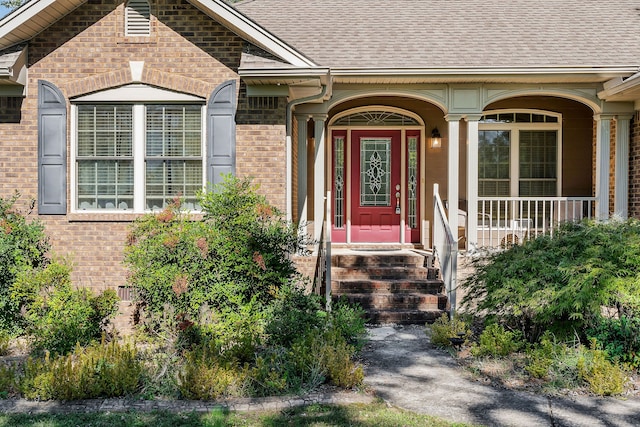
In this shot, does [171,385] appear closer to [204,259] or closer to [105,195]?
[204,259]

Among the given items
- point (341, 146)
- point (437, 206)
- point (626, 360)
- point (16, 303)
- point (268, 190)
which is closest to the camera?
point (626, 360)

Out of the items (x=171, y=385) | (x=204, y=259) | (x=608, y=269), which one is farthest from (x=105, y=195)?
(x=608, y=269)

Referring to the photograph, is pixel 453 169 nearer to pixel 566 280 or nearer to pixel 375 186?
pixel 375 186

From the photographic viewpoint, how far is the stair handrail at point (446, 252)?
7898 mm

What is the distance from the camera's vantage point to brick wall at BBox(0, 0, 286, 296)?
8.20 m

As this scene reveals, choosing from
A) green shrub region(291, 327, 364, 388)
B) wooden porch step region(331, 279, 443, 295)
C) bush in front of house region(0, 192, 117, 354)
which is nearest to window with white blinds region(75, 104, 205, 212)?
bush in front of house region(0, 192, 117, 354)

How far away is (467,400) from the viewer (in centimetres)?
477

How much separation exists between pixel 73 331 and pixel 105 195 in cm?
299

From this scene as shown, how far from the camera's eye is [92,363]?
15.8 feet

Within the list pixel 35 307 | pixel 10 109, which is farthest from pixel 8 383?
pixel 10 109

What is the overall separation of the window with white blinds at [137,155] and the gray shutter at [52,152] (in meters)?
0.22

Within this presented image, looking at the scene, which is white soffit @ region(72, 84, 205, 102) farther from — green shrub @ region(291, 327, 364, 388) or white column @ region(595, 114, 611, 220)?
white column @ region(595, 114, 611, 220)

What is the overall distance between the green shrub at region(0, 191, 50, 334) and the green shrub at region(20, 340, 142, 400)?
251cm

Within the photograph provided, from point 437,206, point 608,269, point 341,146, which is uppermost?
point 341,146
